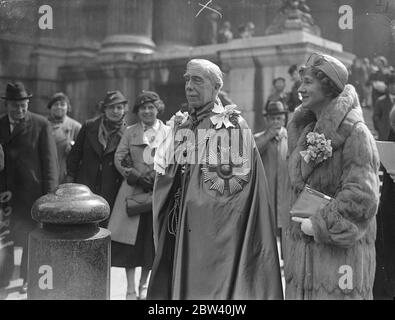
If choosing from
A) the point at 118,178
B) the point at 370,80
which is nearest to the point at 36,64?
the point at 370,80

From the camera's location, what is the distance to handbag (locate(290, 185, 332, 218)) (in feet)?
12.0

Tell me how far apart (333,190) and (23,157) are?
387 centimetres

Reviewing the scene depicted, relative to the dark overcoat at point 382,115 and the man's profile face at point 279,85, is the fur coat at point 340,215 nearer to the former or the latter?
the dark overcoat at point 382,115

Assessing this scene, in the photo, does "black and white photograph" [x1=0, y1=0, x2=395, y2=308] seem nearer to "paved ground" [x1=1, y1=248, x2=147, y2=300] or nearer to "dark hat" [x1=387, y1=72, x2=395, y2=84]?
"paved ground" [x1=1, y1=248, x2=147, y2=300]

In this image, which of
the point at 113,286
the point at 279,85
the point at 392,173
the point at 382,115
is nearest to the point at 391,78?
the point at 382,115

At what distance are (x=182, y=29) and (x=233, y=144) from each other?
9.87m

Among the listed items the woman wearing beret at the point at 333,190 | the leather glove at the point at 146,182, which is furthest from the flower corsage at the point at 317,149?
the leather glove at the point at 146,182

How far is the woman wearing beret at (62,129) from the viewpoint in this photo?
7934 mm

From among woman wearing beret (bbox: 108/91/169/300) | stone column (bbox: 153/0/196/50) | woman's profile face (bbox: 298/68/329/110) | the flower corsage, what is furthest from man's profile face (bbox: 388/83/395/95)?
the flower corsage

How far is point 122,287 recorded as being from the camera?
21.7ft
